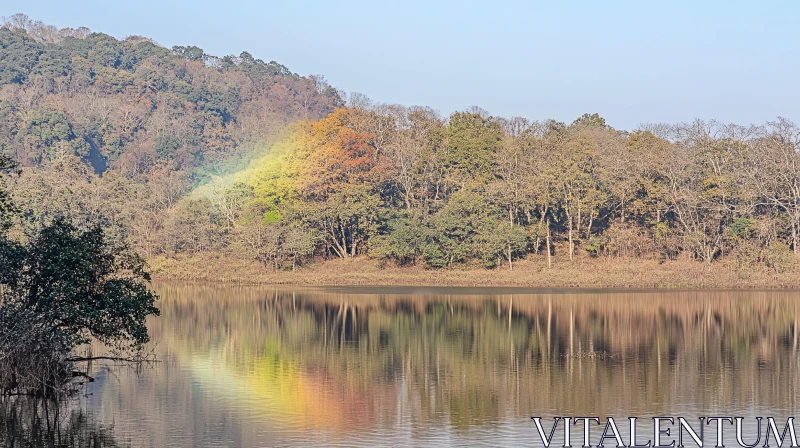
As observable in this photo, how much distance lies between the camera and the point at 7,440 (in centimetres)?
1858

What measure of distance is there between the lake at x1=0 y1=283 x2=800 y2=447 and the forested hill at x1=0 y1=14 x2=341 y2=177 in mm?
40420

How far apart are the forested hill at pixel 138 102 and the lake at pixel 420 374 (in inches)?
1591

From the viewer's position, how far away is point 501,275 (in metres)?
62.8

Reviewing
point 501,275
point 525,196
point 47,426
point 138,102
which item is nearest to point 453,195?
point 525,196

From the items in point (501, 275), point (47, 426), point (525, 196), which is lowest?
point (47, 426)

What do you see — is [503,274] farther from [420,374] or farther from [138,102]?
[138,102]

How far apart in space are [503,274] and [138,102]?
6374 cm

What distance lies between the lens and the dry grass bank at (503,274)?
58.7m

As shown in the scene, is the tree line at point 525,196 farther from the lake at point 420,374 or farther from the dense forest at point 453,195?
the lake at point 420,374

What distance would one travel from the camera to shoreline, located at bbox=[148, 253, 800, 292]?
58469 mm

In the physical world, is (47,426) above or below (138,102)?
below

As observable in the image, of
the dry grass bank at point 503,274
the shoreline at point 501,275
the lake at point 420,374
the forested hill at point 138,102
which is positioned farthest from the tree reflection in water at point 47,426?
the forested hill at point 138,102

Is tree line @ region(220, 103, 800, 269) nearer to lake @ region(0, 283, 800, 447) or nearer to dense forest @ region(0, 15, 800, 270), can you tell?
dense forest @ region(0, 15, 800, 270)

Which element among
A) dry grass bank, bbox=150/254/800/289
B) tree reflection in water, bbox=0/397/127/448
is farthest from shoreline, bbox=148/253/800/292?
tree reflection in water, bbox=0/397/127/448
